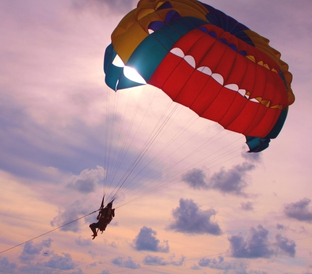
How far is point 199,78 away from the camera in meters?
17.3

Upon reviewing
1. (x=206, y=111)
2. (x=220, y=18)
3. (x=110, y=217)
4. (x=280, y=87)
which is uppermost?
(x=220, y=18)

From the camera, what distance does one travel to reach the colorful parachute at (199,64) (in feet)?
54.1

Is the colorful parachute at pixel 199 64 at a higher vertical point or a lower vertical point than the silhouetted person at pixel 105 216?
higher

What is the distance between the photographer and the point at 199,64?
53.3 feet

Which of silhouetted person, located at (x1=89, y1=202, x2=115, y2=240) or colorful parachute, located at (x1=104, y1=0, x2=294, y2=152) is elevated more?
colorful parachute, located at (x1=104, y1=0, x2=294, y2=152)

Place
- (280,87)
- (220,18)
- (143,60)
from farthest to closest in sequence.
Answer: (220,18) → (280,87) → (143,60)

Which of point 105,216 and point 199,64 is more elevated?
point 199,64

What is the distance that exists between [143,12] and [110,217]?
967 centimetres

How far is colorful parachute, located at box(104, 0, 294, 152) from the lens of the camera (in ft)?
54.1

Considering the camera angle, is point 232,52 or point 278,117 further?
point 278,117

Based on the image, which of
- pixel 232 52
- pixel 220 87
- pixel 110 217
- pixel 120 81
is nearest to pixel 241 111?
pixel 220 87

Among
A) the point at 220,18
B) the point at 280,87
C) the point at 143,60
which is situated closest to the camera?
the point at 143,60

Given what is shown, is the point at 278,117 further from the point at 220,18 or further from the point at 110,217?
the point at 110,217

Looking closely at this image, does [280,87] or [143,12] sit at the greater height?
[143,12]
